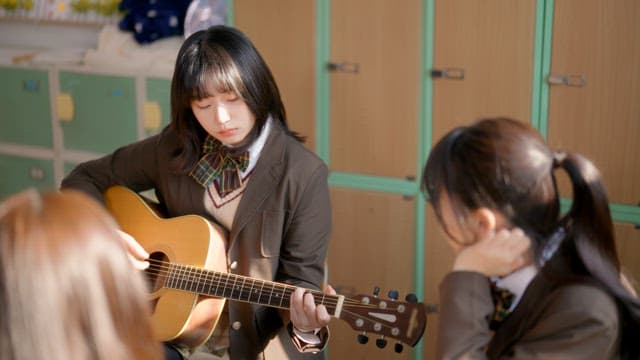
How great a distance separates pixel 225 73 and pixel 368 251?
1.17 metres

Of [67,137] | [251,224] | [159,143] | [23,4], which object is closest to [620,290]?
[251,224]

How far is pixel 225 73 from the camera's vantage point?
2156mm

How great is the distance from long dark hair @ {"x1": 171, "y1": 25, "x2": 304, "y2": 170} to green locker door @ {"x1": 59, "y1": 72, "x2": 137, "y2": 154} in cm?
158

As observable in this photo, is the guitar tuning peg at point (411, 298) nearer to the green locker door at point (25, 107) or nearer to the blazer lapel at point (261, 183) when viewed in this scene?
the blazer lapel at point (261, 183)

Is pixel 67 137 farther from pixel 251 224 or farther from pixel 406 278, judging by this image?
pixel 251 224

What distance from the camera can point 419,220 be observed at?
3.01m

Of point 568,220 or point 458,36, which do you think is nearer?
point 568,220

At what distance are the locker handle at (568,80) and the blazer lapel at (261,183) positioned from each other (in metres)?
0.91

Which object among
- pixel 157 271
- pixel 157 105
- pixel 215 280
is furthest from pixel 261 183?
pixel 157 105

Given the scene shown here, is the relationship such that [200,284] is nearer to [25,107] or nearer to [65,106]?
[65,106]

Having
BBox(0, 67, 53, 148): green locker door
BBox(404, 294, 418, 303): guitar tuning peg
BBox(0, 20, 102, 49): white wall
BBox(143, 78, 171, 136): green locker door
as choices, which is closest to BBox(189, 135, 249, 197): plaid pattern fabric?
BBox(404, 294, 418, 303): guitar tuning peg

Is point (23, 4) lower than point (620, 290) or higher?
higher

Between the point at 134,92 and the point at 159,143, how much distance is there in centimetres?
138

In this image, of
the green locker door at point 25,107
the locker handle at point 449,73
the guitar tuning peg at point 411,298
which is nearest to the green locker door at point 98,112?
the green locker door at point 25,107
